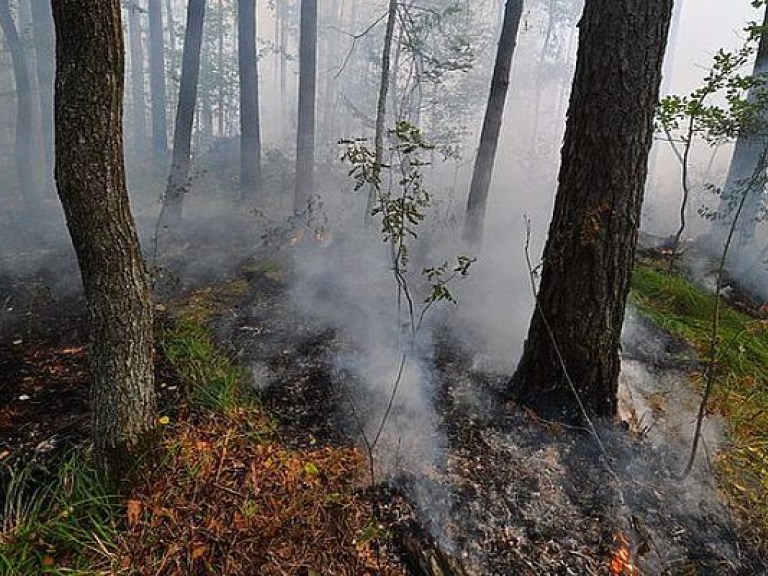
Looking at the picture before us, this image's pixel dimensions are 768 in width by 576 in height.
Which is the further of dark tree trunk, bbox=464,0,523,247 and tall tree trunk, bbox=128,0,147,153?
tall tree trunk, bbox=128,0,147,153

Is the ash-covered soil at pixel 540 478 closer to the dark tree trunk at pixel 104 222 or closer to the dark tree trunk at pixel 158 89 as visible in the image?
the dark tree trunk at pixel 104 222

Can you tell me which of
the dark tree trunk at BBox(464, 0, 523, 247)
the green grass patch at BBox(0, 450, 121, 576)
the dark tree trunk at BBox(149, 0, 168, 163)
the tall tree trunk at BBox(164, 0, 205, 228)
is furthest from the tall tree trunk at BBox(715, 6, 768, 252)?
the dark tree trunk at BBox(149, 0, 168, 163)

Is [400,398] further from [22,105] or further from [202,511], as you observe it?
[22,105]

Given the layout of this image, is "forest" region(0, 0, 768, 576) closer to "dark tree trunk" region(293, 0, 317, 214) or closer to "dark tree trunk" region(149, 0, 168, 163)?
"dark tree trunk" region(293, 0, 317, 214)

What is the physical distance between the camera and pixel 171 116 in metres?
23.5

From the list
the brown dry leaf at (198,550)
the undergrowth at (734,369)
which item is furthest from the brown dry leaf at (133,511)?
the undergrowth at (734,369)

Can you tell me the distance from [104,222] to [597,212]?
9.86 feet

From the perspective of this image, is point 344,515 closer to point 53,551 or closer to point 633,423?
point 53,551

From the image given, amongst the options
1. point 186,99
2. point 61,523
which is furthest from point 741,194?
point 186,99

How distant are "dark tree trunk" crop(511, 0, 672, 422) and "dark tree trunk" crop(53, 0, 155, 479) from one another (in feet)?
9.00

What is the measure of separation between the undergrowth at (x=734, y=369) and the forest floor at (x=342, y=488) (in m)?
0.03

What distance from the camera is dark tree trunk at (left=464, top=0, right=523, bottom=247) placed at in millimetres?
7289

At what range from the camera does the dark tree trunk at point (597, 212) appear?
3076mm

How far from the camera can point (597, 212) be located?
3.26 meters
